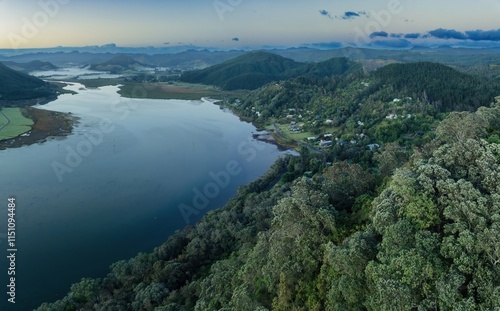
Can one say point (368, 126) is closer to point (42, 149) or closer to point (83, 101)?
point (42, 149)

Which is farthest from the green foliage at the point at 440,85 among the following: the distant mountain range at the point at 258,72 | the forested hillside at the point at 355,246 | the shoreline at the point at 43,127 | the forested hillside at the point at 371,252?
the shoreline at the point at 43,127

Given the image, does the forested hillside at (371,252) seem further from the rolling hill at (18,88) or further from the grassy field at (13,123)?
the rolling hill at (18,88)

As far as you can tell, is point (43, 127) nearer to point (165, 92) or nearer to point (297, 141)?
point (297, 141)

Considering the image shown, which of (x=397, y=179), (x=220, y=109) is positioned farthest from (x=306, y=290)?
(x=220, y=109)

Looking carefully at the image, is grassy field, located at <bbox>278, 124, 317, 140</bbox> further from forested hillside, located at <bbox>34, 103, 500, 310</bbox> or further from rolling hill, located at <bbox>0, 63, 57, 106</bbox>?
rolling hill, located at <bbox>0, 63, 57, 106</bbox>

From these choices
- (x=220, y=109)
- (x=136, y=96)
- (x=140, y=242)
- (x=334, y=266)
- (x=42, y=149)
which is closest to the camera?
(x=334, y=266)

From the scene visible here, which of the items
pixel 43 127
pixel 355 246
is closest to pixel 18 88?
pixel 43 127

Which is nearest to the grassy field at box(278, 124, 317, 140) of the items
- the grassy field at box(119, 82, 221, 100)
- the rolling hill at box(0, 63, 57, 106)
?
the grassy field at box(119, 82, 221, 100)
